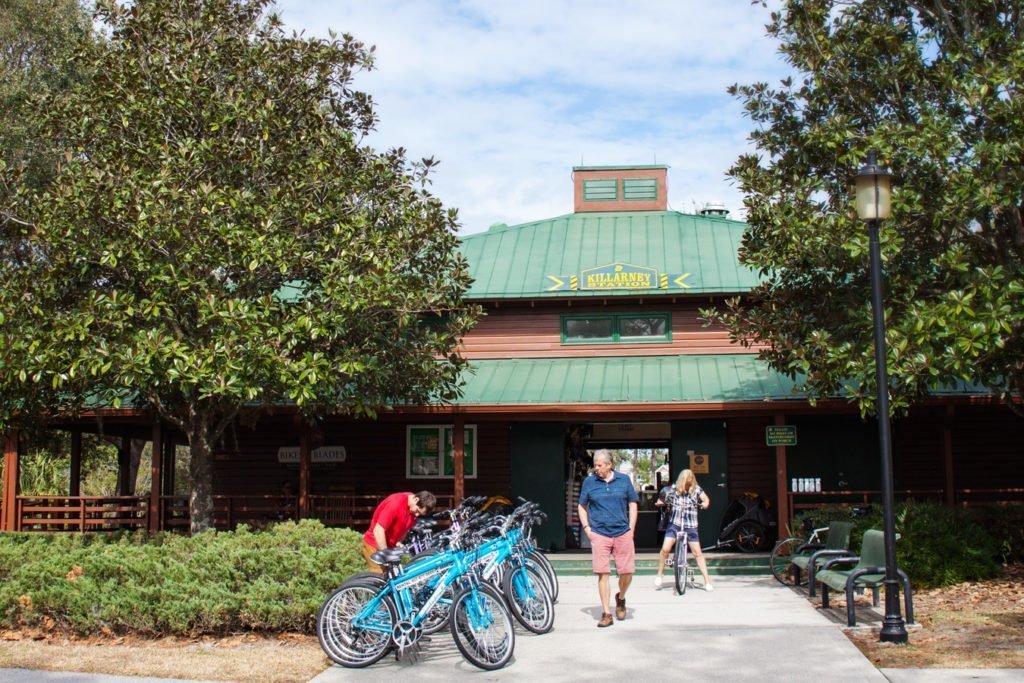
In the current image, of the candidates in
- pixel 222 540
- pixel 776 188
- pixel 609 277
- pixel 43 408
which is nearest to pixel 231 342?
pixel 222 540

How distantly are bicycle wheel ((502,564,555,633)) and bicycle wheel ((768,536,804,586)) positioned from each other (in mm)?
4819

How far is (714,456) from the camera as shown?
57.7 ft

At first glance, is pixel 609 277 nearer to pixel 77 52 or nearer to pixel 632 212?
pixel 632 212

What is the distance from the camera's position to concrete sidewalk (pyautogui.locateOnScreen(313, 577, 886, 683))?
8.06 metres

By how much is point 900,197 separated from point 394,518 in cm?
710

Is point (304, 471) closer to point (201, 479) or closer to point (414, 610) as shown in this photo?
point (201, 479)

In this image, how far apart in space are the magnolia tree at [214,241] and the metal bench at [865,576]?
18.8 ft

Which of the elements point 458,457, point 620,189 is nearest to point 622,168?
point 620,189

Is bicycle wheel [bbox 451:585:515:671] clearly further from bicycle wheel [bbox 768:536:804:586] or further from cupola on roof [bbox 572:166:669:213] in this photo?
cupola on roof [bbox 572:166:669:213]

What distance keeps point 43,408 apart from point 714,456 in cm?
1066

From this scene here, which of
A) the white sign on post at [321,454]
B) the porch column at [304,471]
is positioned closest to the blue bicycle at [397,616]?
the porch column at [304,471]

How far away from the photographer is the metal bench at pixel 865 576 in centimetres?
984

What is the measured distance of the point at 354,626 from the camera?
8.36m

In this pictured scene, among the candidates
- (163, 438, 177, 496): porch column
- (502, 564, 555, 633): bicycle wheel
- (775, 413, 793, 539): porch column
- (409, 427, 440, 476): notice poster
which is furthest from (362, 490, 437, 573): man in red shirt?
(163, 438, 177, 496): porch column
